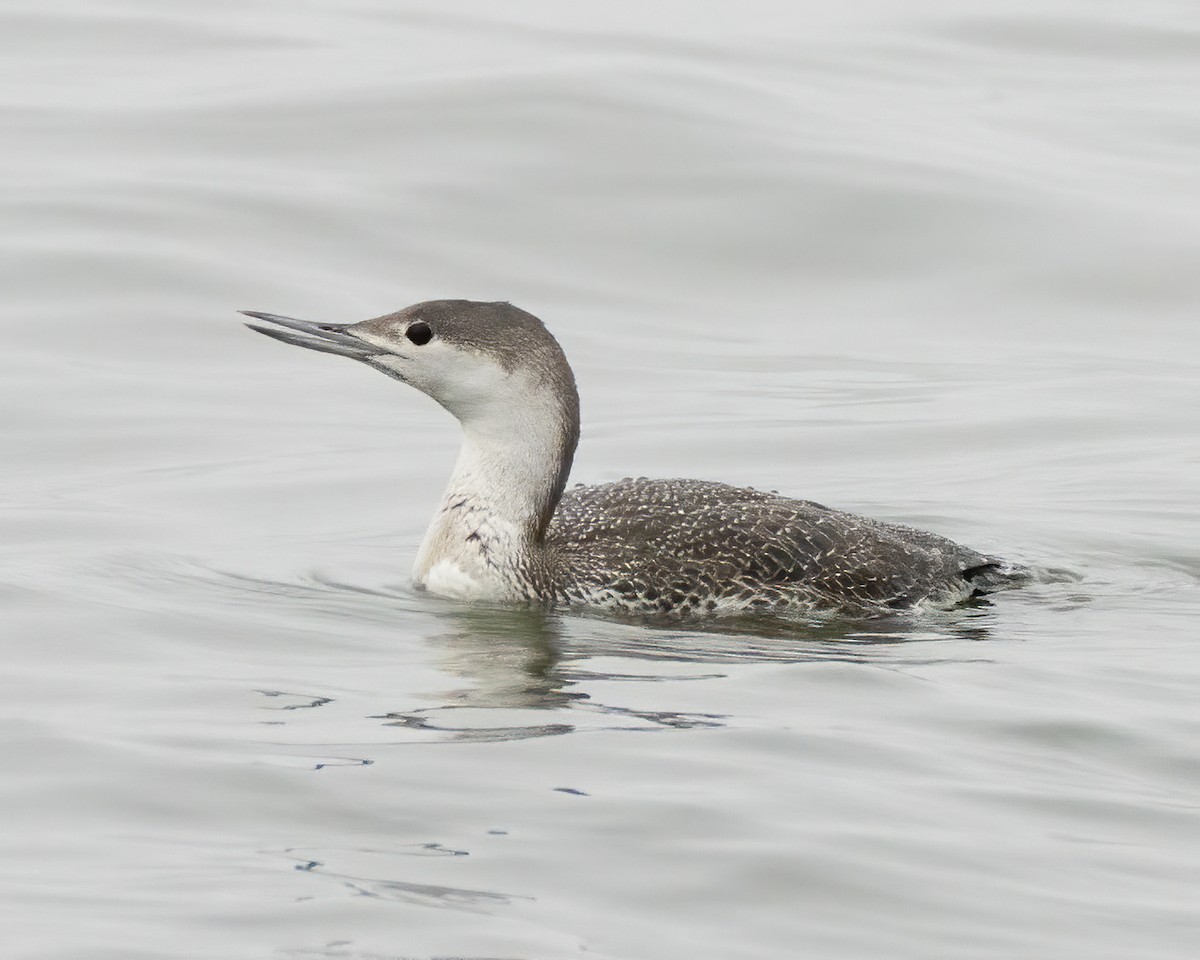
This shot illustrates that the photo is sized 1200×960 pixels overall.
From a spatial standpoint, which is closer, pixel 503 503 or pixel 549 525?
pixel 503 503

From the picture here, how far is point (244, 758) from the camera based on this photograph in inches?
251

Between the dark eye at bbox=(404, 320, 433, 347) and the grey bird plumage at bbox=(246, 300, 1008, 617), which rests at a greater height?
the dark eye at bbox=(404, 320, 433, 347)

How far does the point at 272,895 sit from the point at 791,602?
3539 mm

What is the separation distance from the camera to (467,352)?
8.47 metres

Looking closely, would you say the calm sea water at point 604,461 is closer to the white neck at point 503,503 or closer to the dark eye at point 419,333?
the white neck at point 503,503

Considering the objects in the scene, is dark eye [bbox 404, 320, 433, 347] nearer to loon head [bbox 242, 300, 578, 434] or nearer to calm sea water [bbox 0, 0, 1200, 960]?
loon head [bbox 242, 300, 578, 434]

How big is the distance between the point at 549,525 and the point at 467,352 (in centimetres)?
81

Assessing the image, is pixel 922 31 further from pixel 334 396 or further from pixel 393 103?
pixel 334 396

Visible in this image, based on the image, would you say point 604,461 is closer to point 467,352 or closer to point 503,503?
point 503,503

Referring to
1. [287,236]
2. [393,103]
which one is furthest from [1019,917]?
[393,103]

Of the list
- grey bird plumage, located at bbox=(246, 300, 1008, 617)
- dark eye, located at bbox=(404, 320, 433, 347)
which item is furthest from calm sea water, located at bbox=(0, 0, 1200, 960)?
dark eye, located at bbox=(404, 320, 433, 347)

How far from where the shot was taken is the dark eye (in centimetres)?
848

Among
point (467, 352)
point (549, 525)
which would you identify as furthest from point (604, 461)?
point (467, 352)

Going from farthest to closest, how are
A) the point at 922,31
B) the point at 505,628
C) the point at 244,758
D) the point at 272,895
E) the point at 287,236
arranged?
the point at 922,31, the point at 287,236, the point at 505,628, the point at 244,758, the point at 272,895
